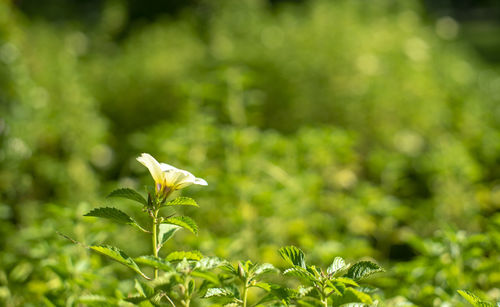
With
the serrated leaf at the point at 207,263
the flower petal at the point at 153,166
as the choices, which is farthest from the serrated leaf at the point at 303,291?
the flower petal at the point at 153,166

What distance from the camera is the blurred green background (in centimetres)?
123

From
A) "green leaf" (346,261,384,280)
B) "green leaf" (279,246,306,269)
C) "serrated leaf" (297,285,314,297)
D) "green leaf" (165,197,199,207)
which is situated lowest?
"serrated leaf" (297,285,314,297)

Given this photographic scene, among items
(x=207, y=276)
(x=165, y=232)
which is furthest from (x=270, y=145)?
(x=207, y=276)

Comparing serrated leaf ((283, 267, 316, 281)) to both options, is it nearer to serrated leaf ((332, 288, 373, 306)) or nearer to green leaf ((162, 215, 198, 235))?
serrated leaf ((332, 288, 373, 306))

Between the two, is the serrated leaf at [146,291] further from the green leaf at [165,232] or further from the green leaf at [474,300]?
the green leaf at [474,300]

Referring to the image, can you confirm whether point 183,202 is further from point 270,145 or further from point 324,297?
point 270,145

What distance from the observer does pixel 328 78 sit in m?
3.55

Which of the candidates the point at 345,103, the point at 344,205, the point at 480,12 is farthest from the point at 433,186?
the point at 480,12

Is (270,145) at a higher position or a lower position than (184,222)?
higher

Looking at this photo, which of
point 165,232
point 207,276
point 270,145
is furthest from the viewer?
point 270,145

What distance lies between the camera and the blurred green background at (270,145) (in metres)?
1.23

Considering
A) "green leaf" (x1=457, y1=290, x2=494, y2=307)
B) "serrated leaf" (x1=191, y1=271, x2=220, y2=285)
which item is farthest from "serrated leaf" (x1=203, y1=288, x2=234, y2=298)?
"green leaf" (x1=457, y1=290, x2=494, y2=307)

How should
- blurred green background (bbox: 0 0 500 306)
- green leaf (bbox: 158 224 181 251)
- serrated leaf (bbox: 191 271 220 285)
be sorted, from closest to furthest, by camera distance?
serrated leaf (bbox: 191 271 220 285)
green leaf (bbox: 158 224 181 251)
blurred green background (bbox: 0 0 500 306)

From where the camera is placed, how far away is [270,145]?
2029 mm
